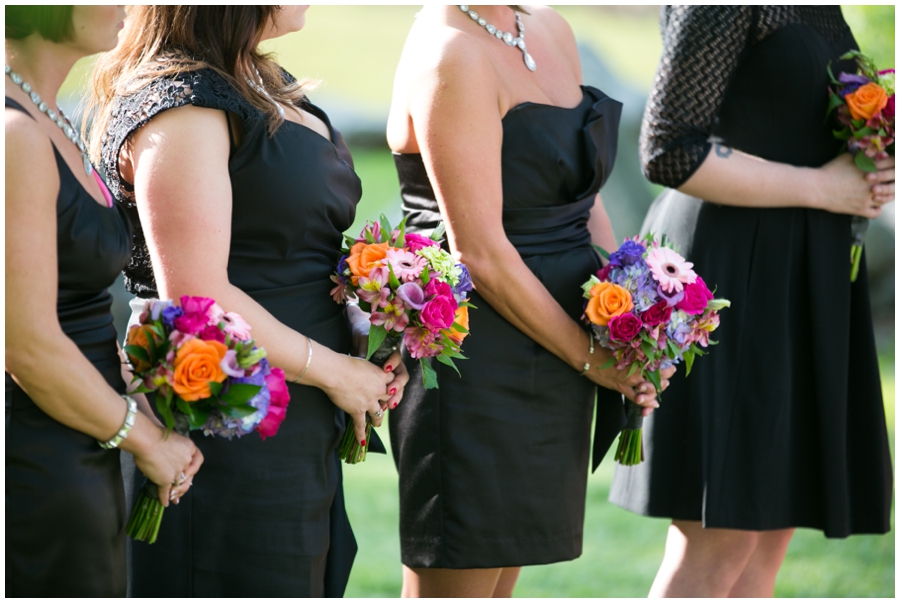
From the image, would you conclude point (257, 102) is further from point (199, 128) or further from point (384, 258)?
point (384, 258)

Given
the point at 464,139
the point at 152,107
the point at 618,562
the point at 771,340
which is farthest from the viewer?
the point at 618,562

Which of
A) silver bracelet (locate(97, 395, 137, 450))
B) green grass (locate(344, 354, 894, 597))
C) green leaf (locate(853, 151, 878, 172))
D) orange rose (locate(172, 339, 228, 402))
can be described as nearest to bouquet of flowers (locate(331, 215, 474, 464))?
orange rose (locate(172, 339, 228, 402))

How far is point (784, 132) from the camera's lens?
11.2ft

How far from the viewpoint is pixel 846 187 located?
3.41 meters

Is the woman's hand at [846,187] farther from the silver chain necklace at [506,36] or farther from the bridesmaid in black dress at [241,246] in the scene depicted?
the bridesmaid in black dress at [241,246]

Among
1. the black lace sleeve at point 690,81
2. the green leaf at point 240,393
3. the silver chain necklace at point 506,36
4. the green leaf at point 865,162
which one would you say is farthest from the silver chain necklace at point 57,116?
the green leaf at point 865,162

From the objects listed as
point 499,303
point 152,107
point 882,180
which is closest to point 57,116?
point 152,107

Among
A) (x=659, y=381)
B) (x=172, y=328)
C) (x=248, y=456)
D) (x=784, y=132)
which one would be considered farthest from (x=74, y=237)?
(x=784, y=132)

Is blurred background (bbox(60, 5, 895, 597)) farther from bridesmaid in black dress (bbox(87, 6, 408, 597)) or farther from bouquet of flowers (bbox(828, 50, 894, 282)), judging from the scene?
bouquet of flowers (bbox(828, 50, 894, 282))

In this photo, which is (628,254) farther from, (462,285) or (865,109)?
(865,109)

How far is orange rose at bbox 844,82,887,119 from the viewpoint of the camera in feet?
10.8

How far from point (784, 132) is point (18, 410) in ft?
8.37

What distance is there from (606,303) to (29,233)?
1549 millimetres

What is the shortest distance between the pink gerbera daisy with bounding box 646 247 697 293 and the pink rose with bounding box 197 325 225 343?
1279 millimetres
